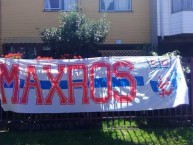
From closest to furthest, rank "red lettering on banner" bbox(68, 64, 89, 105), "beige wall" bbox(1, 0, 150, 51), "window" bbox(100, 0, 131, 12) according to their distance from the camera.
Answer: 1. "red lettering on banner" bbox(68, 64, 89, 105)
2. "beige wall" bbox(1, 0, 150, 51)
3. "window" bbox(100, 0, 131, 12)

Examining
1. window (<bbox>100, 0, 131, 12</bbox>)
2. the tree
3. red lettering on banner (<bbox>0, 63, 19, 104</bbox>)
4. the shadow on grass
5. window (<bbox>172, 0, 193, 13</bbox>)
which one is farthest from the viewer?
window (<bbox>100, 0, 131, 12</bbox>)

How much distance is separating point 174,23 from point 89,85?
27.8ft

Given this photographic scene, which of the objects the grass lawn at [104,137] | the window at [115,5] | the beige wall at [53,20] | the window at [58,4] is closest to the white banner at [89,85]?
the grass lawn at [104,137]

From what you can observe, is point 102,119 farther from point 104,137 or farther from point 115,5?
point 115,5

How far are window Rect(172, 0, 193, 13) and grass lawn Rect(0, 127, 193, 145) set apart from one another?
26.6ft

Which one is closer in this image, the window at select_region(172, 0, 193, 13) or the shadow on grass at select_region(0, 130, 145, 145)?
the shadow on grass at select_region(0, 130, 145, 145)

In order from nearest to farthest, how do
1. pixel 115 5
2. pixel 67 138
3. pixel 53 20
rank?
1. pixel 67 138
2. pixel 53 20
3. pixel 115 5

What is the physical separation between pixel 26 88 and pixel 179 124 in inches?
139

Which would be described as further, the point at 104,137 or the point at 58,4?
the point at 58,4

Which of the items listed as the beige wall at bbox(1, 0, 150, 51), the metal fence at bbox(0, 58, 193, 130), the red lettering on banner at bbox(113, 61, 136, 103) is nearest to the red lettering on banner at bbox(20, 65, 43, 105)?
the metal fence at bbox(0, 58, 193, 130)

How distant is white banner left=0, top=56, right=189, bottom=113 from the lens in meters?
9.05

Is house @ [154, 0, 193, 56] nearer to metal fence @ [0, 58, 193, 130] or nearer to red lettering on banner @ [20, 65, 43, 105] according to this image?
metal fence @ [0, 58, 193, 130]

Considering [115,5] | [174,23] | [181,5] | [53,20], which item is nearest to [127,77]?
[174,23]

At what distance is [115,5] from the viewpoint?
57.0ft
